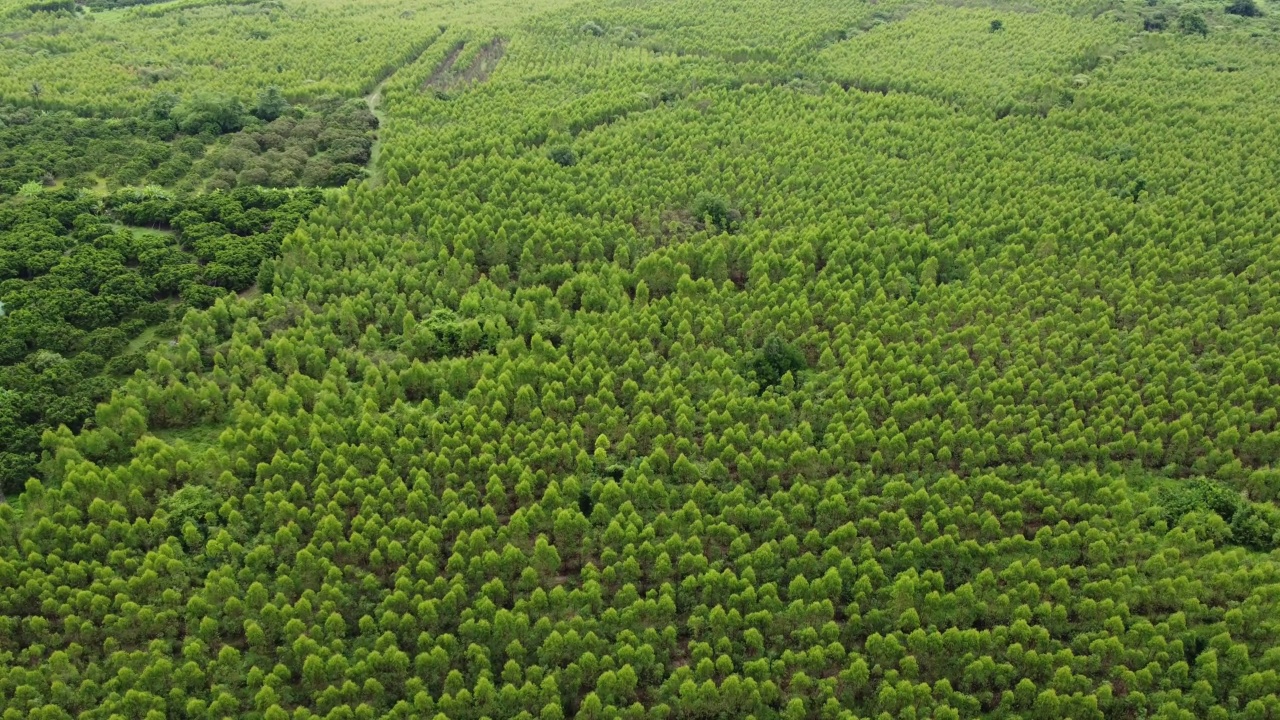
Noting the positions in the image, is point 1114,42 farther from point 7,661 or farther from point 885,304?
point 7,661

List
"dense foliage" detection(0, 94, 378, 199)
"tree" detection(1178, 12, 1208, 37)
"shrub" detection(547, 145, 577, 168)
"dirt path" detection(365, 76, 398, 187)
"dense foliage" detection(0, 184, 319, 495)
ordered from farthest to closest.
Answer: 1. "tree" detection(1178, 12, 1208, 37)
2. "dirt path" detection(365, 76, 398, 187)
3. "shrub" detection(547, 145, 577, 168)
4. "dense foliage" detection(0, 94, 378, 199)
5. "dense foliage" detection(0, 184, 319, 495)

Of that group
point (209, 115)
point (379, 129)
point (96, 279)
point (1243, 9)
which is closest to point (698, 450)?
point (96, 279)

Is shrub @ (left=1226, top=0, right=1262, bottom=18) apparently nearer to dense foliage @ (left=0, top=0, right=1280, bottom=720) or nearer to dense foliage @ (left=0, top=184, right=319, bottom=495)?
dense foliage @ (left=0, top=0, right=1280, bottom=720)

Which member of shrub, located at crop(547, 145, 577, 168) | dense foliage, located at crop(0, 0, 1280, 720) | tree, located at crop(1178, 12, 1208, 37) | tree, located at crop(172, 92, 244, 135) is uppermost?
tree, located at crop(1178, 12, 1208, 37)

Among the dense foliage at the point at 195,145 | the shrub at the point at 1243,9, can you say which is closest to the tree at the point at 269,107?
the dense foliage at the point at 195,145

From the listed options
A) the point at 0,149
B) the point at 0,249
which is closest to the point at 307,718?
the point at 0,249

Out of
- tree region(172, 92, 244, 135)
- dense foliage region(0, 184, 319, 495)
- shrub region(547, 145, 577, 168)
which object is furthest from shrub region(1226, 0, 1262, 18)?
tree region(172, 92, 244, 135)

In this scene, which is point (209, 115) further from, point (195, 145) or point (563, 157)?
point (563, 157)
